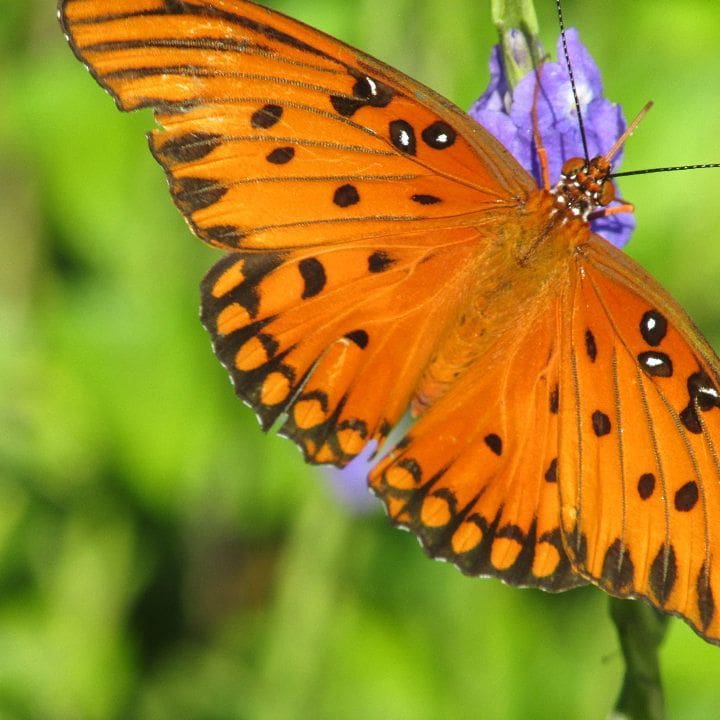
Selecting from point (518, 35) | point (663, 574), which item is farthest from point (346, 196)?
point (663, 574)

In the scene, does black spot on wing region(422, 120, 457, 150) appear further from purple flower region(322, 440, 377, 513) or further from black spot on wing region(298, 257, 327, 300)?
purple flower region(322, 440, 377, 513)

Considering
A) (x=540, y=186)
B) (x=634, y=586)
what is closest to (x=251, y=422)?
(x=540, y=186)

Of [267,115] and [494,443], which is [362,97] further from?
[494,443]

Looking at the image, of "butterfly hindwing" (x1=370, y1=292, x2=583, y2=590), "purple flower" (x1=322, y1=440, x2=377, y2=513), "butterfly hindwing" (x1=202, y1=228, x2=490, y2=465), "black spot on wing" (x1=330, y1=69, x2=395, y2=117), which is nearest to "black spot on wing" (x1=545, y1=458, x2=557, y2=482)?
"butterfly hindwing" (x1=370, y1=292, x2=583, y2=590)

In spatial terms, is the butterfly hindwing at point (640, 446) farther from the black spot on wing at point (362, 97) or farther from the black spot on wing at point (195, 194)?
the black spot on wing at point (195, 194)

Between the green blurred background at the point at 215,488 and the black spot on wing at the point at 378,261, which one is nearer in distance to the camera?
the black spot on wing at the point at 378,261

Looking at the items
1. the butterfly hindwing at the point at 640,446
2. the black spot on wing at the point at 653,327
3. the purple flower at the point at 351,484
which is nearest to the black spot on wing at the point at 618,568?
the butterfly hindwing at the point at 640,446

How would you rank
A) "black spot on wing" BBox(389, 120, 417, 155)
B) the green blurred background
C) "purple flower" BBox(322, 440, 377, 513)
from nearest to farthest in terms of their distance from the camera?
"black spot on wing" BBox(389, 120, 417, 155) → "purple flower" BBox(322, 440, 377, 513) → the green blurred background
